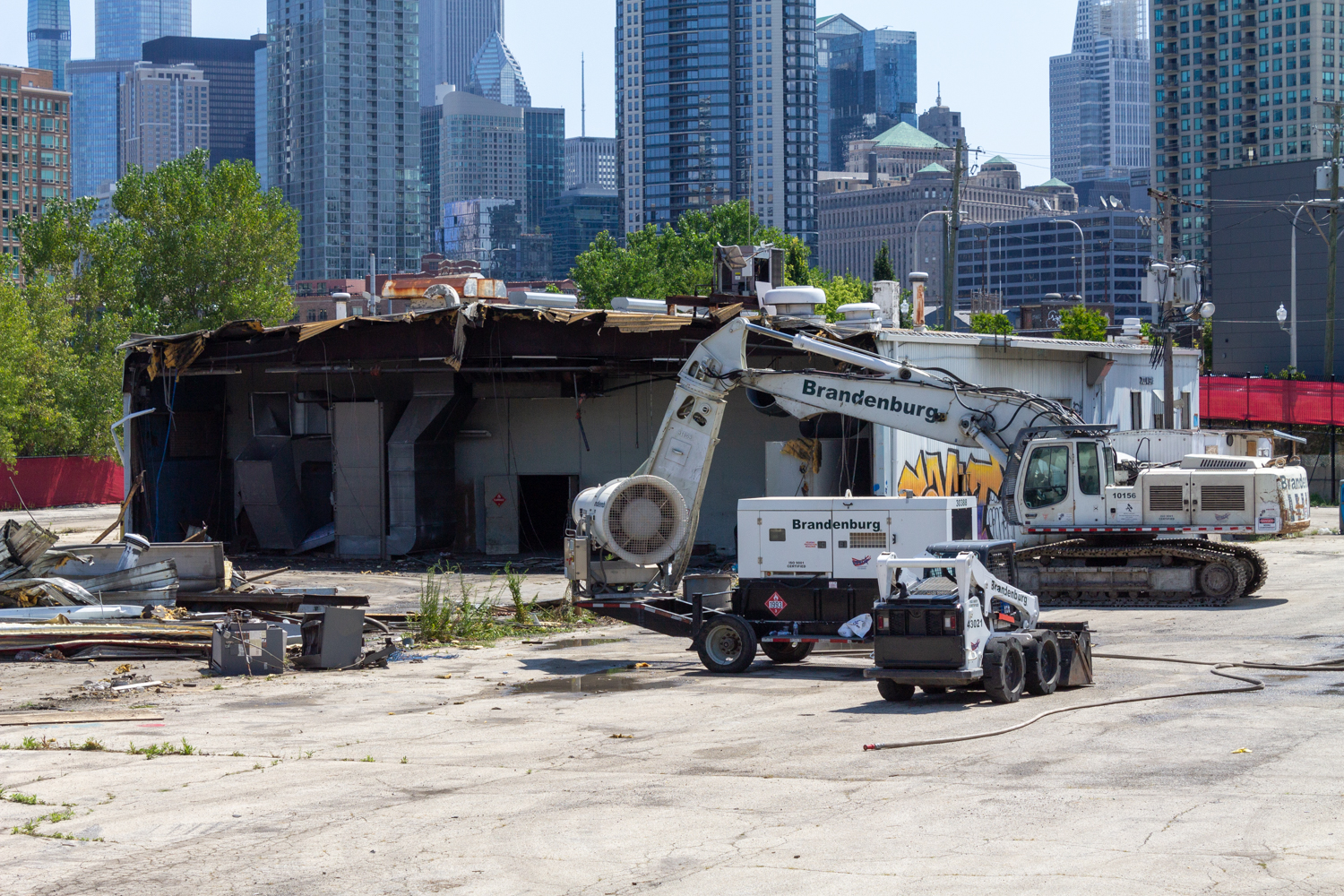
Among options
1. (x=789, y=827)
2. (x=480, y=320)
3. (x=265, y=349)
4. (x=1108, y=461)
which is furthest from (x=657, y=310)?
(x=789, y=827)

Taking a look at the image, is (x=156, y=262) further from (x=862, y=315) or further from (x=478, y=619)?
(x=478, y=619)

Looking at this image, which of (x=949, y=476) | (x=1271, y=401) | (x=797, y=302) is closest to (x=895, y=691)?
(x=797, y=302)

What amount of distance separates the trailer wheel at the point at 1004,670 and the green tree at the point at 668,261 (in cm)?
8037

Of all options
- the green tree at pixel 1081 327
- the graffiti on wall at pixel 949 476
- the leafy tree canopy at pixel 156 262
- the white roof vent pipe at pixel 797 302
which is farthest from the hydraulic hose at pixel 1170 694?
the leafy tree canopy at pixel 156 262

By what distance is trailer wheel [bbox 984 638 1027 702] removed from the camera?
15.6m

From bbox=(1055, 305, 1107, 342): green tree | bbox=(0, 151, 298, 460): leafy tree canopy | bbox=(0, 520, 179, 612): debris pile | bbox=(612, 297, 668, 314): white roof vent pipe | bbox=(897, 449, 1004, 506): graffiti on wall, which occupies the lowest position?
bbox=(0, 520, 179, 612): debris pile

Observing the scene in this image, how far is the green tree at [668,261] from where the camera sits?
321ft

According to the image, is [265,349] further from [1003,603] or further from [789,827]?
[789,827]

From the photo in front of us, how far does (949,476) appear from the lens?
3569 centimetres

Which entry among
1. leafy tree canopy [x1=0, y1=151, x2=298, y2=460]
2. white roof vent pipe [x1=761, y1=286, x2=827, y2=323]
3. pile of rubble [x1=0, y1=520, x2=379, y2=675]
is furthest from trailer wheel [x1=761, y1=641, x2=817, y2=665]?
leafy tree canopy [x1=0, y1=151, x2=298, y2=460]

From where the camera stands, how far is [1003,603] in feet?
55.2

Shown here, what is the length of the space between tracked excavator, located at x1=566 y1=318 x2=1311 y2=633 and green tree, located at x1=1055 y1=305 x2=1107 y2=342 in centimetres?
4278

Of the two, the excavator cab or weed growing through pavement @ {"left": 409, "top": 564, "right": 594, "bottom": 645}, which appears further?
the excavator cab

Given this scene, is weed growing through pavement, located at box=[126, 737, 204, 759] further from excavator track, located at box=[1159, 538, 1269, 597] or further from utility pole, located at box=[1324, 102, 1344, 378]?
utility pole, located at box=[1324, 102, 1344, 378]
